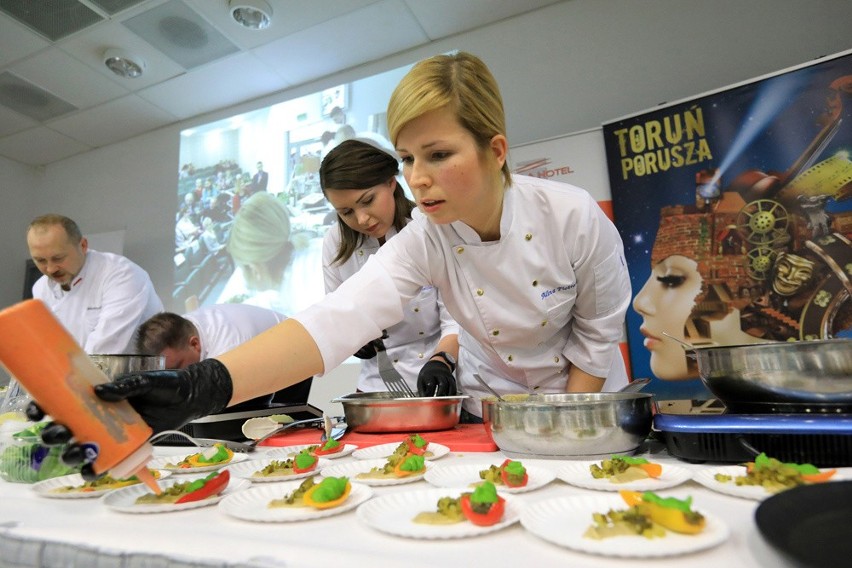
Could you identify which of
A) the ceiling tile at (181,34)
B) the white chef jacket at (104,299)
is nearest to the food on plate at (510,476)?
the white chef jacket at (104,299)

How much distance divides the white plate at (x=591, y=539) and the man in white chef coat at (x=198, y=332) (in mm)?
1807

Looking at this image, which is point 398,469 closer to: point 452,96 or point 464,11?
point 452,96

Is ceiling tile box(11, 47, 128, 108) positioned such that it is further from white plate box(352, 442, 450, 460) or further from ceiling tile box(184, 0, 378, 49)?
white plate box(352, 442, 450, 460)

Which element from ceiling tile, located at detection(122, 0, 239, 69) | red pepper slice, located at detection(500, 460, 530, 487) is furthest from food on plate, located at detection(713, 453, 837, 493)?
ceiling tile, located at detection(122, 0, 239, 69)

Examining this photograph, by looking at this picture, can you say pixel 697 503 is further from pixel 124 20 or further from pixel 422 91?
pixel 124 20

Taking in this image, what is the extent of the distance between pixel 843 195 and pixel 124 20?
13.3 ft

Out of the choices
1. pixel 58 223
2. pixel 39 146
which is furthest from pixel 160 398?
pixel 39 146

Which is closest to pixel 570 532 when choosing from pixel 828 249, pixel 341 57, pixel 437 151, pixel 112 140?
pixel 437 151

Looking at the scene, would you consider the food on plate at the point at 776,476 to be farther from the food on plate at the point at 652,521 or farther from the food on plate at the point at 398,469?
the food on plate at the point at 398,469

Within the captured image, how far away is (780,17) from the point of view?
104 inches

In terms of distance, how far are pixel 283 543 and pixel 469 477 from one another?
0.34 m

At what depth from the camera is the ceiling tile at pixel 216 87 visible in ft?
13.0

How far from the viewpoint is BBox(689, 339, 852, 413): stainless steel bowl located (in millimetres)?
737

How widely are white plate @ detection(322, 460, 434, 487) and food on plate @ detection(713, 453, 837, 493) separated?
16.1 inches
